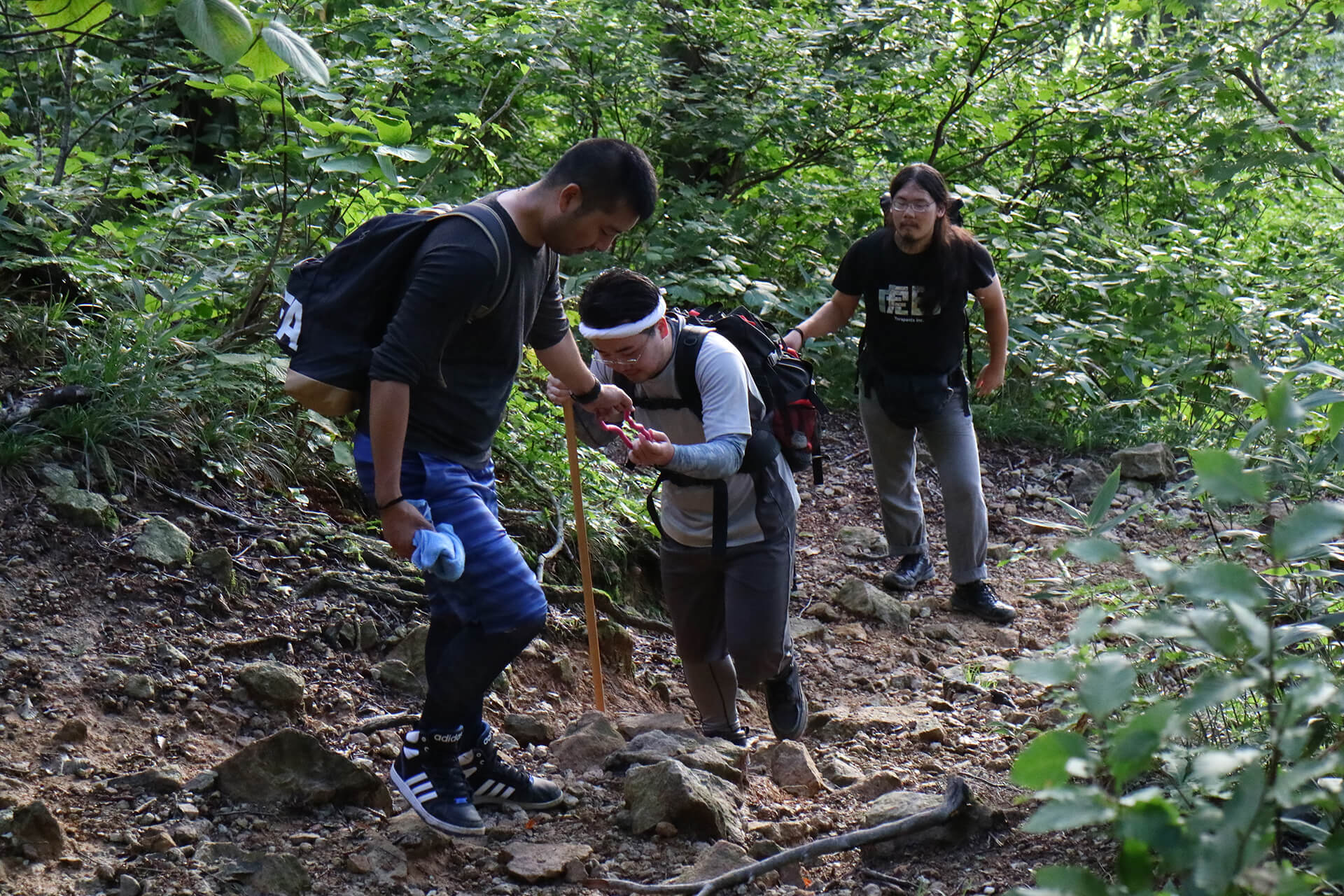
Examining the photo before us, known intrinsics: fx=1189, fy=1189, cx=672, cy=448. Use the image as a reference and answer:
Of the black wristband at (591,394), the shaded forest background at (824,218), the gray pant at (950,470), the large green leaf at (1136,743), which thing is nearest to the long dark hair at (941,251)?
the gray pant at (950,470)

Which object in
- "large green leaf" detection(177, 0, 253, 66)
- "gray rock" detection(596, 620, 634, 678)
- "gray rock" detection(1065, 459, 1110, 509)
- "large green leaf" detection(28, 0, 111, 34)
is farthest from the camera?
"gray rock" detection(1065, 459, 1110, 509)

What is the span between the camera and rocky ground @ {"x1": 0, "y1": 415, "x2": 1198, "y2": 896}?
309cm

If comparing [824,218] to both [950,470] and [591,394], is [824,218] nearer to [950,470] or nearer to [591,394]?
[950,470]

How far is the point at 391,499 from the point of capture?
3.09m

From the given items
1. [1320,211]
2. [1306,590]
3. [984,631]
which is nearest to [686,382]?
[1306,590]

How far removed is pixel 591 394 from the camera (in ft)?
12.9

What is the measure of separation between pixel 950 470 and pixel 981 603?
2.35 feet

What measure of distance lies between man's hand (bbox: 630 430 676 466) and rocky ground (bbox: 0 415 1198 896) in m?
0.90

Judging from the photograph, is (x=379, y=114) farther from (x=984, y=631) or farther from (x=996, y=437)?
(x=996, y=437)

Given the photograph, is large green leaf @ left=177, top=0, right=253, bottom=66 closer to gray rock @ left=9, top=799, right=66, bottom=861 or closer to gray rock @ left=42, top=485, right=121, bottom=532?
gray rock @ left=9, top=799, right=66, bottom=861

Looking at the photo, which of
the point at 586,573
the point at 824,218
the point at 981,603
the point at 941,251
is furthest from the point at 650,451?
the point at 824,218

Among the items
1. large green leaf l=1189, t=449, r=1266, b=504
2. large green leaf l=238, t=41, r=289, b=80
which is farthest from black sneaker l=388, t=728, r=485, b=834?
large green leaf l=1189, t=449, r=1266, b=504

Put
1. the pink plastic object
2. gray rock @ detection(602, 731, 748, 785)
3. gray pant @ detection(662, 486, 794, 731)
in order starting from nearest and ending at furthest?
the pink plastic object, gray rock @ detection(602, 731, 748, 785), gray pant @ detection(662, 486, 794, 731)

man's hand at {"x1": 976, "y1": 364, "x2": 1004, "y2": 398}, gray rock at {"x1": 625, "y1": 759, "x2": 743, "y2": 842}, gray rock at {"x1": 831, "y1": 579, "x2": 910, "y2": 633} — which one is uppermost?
man's hand at {"x1": 976, "y1": 364, "x2": 1004, "y2": 398}
